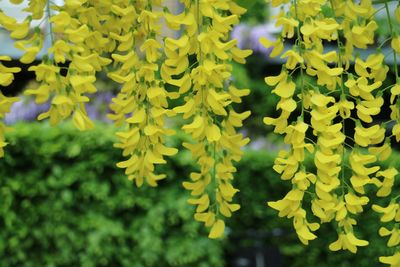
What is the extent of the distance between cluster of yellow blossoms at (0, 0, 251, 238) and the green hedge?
210 cm

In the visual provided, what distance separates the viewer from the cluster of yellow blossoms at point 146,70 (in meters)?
0.79

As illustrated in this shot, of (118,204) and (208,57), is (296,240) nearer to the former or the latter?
(118,204)

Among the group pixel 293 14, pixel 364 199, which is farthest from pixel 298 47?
pixel 364 199

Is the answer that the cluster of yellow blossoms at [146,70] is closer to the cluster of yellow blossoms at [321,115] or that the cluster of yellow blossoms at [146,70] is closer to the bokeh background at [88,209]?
the cluster of yellow blossoms at [321,115]

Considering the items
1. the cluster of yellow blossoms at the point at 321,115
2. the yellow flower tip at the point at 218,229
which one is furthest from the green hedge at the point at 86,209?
the cluster of yellow blossoms at the point at 321,115

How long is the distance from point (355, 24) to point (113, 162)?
232 centimetres

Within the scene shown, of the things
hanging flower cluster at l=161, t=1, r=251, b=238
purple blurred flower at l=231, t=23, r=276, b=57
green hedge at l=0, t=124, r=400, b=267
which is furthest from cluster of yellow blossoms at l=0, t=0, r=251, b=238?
purple blurred flower at l=231, t=23, r=276, b=57

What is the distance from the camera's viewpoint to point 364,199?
0.86 meters

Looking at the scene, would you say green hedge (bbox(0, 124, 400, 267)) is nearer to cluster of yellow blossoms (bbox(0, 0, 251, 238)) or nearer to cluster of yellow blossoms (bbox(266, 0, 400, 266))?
cluster of yellow blossoms (bbox(0, 0, 251, 238))

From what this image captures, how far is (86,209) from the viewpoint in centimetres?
314

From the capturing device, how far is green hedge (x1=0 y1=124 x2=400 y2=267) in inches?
121

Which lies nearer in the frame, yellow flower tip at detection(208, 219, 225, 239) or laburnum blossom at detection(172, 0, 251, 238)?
laburnum blossom at detection(172, 0, 251, 238)

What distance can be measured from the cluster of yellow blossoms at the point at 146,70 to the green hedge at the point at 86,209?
2.10 meters

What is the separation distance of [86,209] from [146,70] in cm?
234
